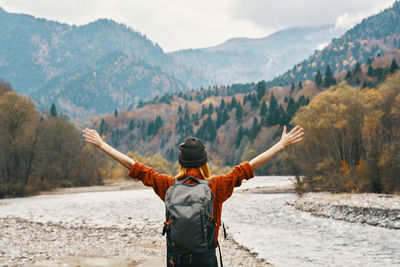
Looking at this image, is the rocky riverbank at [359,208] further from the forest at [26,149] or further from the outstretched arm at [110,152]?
the forest at [26,149]

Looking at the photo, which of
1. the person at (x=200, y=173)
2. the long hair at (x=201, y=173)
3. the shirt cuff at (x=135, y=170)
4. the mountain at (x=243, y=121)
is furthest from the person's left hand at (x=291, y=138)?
the mountain at (x=243, y=121)

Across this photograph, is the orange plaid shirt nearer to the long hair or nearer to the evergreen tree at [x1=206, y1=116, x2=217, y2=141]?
the long hair

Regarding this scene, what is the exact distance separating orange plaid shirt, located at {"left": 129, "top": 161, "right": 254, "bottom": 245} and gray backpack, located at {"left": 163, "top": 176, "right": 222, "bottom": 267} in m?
0.18

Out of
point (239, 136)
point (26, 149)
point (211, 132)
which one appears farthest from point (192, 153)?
point (211, 132)

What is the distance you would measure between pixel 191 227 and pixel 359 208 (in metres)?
23.7

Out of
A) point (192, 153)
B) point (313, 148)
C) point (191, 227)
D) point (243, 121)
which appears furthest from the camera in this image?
point (243, 121)

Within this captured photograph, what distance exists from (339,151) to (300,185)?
7.45 m

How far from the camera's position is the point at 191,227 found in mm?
3490

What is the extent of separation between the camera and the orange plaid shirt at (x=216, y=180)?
148 inches

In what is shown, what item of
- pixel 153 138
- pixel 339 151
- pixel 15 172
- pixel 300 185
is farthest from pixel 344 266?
pixel 153 138

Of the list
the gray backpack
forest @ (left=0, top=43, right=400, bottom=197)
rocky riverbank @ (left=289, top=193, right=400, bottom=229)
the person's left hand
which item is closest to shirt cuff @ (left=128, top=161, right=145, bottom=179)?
the gray backpack

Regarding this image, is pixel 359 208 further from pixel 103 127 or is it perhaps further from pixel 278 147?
pixel 103 127

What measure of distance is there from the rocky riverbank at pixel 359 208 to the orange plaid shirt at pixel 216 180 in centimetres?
1951

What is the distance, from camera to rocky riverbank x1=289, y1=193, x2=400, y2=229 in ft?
71.5
